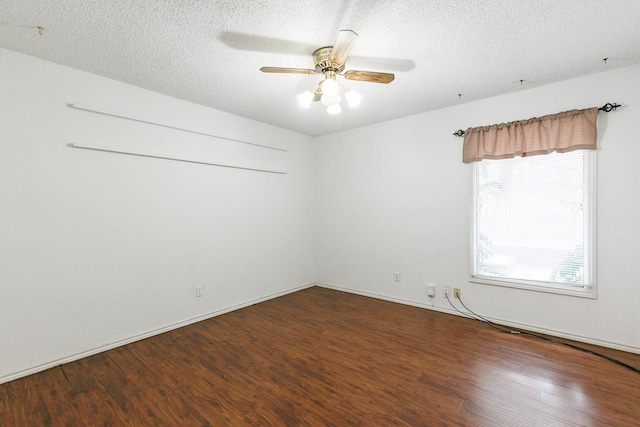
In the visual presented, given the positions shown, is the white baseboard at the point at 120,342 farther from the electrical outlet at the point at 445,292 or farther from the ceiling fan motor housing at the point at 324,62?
the ceiling fan motor housing at the point at 324,62

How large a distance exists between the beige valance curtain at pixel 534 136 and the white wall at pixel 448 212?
0.10 metres

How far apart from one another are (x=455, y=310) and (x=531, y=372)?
124 cm

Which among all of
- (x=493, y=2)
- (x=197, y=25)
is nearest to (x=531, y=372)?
(x=493, y=2)

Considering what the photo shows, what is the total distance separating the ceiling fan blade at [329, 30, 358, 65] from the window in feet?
7.22

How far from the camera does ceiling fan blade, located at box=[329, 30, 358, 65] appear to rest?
5.42ft

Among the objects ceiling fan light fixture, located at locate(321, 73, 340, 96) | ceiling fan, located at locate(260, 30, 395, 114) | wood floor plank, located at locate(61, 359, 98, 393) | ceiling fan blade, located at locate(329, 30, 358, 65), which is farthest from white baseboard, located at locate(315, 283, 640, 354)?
wood floor plank, located at locate(61, 359, 98, 393)

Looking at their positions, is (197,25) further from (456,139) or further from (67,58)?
(456,139)

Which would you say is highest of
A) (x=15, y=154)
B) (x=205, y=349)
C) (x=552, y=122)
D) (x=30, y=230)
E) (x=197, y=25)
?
(x=197, y=25)

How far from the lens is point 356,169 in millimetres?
4305

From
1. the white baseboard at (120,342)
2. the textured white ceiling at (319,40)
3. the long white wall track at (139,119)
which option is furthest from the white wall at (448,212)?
the long white wall track at (139,119)

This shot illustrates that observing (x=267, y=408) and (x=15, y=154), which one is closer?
(x=267, y=408)

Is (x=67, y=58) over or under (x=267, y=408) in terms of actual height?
over

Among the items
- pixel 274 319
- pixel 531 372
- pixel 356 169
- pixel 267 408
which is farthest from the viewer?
A: pixel 356 169

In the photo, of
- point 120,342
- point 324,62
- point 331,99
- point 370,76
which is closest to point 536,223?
point 370,76
